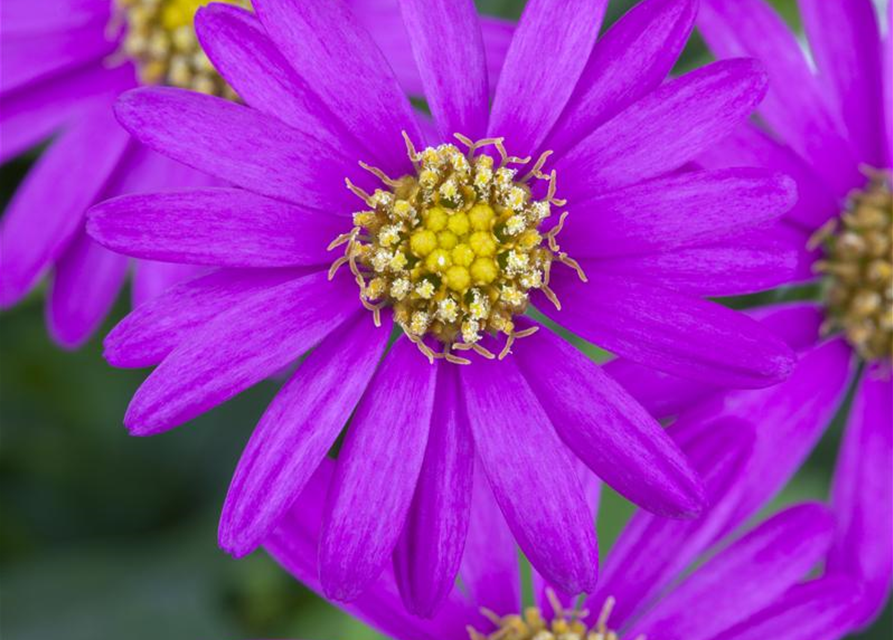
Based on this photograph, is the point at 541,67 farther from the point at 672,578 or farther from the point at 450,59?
the point at 672,578

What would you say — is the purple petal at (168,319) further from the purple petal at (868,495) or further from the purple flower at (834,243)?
the purple petal at (868,495)

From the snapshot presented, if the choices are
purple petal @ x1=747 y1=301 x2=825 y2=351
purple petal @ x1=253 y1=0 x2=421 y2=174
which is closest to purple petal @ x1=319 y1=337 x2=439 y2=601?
purple petal @ x1=253 y1=0 x2=421 y2=174

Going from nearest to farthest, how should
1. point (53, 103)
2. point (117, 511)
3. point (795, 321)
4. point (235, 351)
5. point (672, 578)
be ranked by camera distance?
1. point (235, 351)
2. point (672, 578)
3. point (795, 321)
4. point (53, 103)
5. point (117, 511)

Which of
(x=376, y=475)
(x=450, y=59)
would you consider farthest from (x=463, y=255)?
(x=376, y=475)

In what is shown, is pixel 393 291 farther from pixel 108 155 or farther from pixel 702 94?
pixel 108 155

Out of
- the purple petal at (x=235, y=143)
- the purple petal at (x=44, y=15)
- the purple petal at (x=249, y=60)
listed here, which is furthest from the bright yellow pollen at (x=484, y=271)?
the purple petal at (x=44, y=15)
